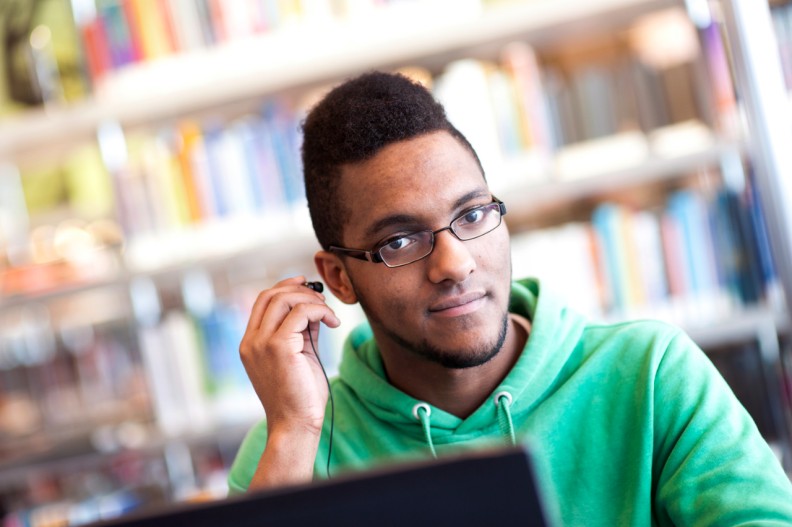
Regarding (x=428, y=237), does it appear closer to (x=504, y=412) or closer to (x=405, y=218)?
(x=405, y=218)

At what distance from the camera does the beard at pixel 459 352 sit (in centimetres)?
122

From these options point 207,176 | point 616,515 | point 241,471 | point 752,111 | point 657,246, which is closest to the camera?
point 616,515

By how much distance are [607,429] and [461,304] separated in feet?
0.89

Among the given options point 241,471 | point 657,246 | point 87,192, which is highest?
point 87,192

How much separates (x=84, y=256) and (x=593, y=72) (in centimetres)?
152

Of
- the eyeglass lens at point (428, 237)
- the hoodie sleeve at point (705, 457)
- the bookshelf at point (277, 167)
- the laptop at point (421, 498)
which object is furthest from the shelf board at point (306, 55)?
the laptop at point (421, 498)

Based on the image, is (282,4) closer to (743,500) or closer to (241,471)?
(241,471)

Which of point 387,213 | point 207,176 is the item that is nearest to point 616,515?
point 387,213

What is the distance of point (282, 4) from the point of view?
2344 mm

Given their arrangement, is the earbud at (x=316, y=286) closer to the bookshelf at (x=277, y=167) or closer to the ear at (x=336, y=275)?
Result: the ear at (x=336, y=275)

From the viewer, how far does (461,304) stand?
3.97ft

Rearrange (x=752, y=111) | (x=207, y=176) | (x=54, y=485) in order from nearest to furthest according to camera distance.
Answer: (x=752, y=111)
(x=207, y=176)
(x=54, y=485)

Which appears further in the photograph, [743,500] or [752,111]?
[752,111]

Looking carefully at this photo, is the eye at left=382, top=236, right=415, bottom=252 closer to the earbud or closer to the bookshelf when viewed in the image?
the earbud
